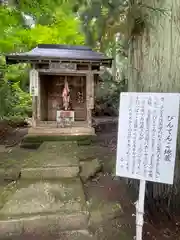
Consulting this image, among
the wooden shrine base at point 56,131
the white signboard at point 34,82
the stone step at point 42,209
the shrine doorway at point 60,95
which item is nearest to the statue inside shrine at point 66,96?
the shrine doorway at point 60,95

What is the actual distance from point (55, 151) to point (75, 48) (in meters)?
3.67

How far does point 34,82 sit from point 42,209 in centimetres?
400

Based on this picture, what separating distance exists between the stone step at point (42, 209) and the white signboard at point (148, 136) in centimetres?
97

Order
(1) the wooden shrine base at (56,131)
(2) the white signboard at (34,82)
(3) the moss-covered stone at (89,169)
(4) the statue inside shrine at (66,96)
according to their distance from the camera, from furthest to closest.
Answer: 1. (4) the statue inside shrine at (66,96)
2. (1) the wooden shrine base at (56,131)
3. (2) the white signboard at (34,82)
4. (3) the moss-covered stone at (89,169)

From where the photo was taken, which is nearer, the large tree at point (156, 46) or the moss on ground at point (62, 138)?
the large tree at point (156, 46)

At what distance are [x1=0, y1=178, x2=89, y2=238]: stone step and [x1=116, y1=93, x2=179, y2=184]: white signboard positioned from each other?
3.17ft

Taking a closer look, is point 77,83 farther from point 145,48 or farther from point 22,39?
point 145,48

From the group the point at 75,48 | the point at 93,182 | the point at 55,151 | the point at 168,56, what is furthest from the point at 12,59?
the point at 168,56

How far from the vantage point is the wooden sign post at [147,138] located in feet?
6.71

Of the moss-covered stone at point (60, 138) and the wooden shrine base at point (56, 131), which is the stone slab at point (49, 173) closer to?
the moss-covered stone at point (60, 138)

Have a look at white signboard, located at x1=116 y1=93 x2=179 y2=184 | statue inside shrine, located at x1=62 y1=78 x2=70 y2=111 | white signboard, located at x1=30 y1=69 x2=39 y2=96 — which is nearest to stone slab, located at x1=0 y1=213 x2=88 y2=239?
white signboard, located at x1=116 y1=93 x2=179 y2=184

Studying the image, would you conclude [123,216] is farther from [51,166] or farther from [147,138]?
[51,166]

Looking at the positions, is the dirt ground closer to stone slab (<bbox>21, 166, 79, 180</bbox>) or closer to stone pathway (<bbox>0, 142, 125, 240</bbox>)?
stone pathway (<bbox>0, 142, 125, 240</bbox>)

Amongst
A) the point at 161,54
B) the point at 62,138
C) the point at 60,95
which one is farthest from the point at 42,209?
the point at 60,95
